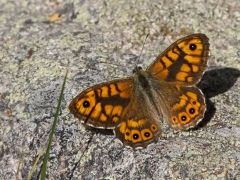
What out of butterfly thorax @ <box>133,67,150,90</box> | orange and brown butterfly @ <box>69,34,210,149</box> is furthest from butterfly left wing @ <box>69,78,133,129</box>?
butterfly thorax @ <box>133,67,150,90</box>

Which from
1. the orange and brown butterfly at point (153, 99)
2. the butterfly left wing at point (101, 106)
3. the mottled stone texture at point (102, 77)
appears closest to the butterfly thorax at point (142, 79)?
the orange and brown butterfly at point (153, 99)

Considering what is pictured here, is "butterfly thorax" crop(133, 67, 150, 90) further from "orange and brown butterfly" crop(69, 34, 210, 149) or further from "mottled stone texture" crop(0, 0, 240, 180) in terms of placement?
"mottled stone texture" crop(0, 0, 240, 180)

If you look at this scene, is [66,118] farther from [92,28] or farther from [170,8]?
[170,8]

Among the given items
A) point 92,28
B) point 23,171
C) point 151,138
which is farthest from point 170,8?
point 23,171

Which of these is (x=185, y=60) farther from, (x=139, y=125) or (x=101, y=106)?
(x=101, y=106)

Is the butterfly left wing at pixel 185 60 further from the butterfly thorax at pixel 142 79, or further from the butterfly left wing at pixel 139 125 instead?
the butterfly left wing at pixel 139 125

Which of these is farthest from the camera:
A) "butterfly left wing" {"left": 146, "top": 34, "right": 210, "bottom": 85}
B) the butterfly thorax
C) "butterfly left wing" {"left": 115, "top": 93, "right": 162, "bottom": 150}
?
the butterfly thorax
